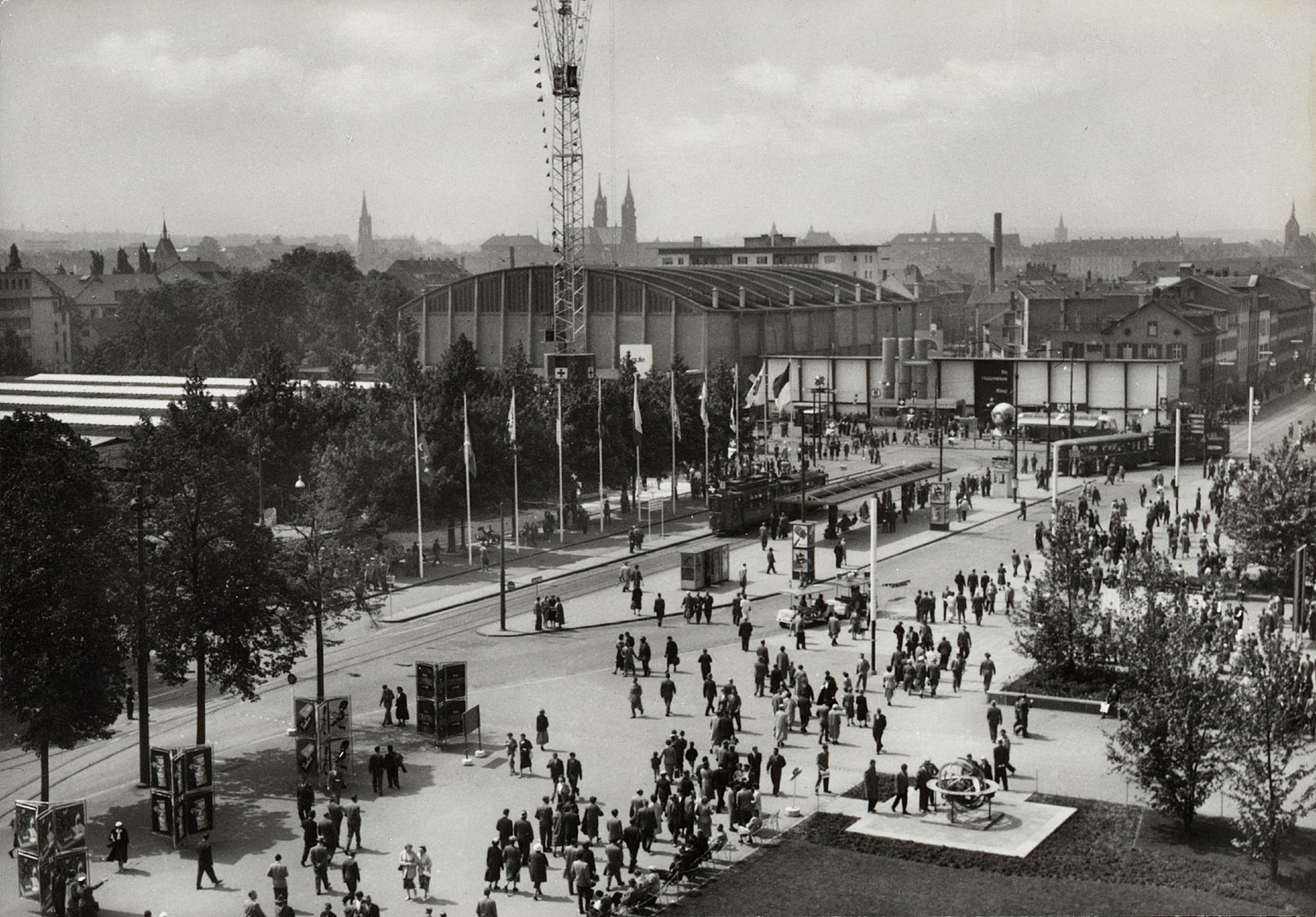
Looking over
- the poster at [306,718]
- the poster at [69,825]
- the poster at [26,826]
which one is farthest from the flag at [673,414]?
the poster at [69,825]

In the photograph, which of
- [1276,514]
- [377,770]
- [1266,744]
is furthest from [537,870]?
[1276,514]

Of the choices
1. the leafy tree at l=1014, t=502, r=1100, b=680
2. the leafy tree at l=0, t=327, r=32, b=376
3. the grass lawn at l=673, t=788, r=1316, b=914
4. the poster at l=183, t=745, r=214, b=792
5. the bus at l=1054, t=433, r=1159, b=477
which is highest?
the leafy tree at l=0, t=327, r=32, b=376

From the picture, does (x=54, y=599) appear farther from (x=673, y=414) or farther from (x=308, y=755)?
(x=673, y=414)

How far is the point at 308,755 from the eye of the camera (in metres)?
36.0

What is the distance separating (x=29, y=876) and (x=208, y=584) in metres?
9.75

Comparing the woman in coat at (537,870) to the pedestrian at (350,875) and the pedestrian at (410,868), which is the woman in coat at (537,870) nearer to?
the pedestrian at (410,868)

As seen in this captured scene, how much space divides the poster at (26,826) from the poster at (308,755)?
25.8 feet

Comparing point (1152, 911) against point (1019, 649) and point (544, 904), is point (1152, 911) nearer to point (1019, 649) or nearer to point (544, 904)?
point (544, 904)

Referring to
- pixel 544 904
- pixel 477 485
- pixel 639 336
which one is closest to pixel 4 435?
pixel 544 904

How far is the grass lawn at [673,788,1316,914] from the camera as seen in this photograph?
2739cm

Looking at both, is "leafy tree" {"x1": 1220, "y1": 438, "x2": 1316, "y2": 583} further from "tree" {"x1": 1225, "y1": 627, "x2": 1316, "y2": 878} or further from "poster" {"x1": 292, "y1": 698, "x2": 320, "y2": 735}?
"poster" {"x1": 292, "y1": 698, "x2": 320, "y2": 735}

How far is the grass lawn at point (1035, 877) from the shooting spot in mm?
27391

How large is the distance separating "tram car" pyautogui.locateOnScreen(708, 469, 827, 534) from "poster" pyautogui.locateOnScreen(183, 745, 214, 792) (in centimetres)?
4300

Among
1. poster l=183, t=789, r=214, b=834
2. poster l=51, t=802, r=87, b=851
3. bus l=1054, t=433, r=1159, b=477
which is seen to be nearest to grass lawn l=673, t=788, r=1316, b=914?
poster l=183, t=789, r=214, b=834
